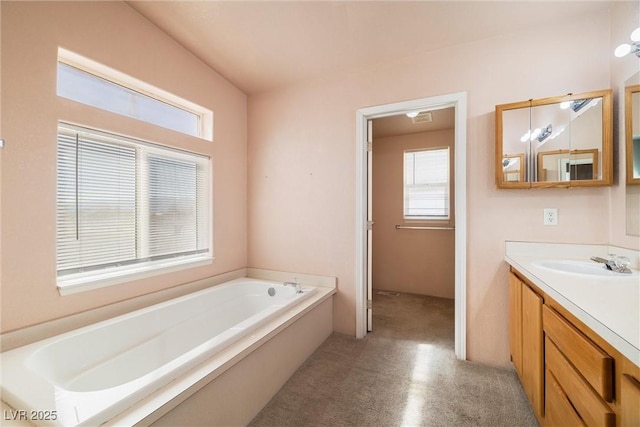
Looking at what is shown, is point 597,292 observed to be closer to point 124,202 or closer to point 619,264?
point 619,264

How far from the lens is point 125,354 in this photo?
5.44ft

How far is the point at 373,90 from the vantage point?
2.42 m

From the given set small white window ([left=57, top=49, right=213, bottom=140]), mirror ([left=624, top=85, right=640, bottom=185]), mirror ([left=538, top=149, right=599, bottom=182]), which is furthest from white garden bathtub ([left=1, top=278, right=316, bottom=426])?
mirror ([left=624, top=85, right=640, bottom=185])

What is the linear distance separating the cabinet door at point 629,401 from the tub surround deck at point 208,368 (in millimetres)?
1439

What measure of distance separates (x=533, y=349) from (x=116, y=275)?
2588 millimetres

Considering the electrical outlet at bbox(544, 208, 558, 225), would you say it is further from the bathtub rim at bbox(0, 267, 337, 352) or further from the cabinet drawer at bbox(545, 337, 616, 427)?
the bathtub rim at bbox(0, 267, 337, 352)

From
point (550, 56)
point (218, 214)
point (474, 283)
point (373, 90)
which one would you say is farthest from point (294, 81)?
point (474, 283)

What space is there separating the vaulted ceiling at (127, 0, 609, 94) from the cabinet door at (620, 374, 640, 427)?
6.85 feet

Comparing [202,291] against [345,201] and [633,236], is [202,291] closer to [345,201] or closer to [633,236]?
[345,201]

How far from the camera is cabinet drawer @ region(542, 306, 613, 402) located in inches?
29.9

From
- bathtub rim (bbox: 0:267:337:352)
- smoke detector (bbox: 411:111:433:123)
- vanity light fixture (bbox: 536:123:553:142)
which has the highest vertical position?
smoke detector (bbox: 411:111:433:123)

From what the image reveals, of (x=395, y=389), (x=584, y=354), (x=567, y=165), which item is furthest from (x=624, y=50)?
(x=395, y=389)

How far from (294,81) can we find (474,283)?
8.29ft

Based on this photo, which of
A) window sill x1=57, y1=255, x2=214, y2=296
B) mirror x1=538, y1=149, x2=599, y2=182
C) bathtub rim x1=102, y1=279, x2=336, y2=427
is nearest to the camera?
bathtub rim x1=102, y1=279, x2=336, y2=427
